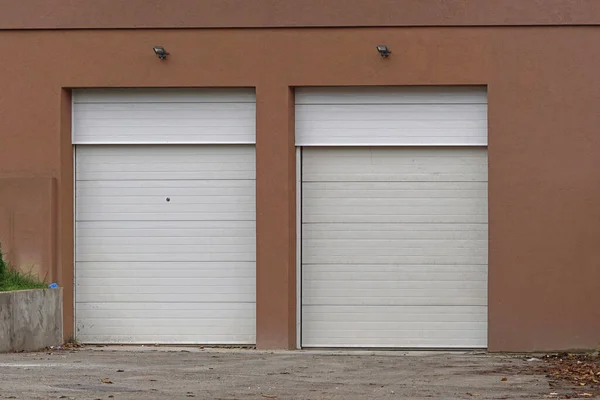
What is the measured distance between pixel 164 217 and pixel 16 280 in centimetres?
234

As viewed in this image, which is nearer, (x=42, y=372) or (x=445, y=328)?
(x=42, y=372)

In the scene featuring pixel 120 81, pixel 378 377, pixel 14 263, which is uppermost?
pixel 120 81

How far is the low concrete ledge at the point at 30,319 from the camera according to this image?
16062 millimetres

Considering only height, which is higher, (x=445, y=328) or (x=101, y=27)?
(x=101, y=27)

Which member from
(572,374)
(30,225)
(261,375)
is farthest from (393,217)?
(30,225)

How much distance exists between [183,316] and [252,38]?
4.22 meters

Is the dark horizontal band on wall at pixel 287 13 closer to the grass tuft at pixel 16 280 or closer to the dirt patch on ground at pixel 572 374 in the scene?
the grass tuft at pixel 16 280

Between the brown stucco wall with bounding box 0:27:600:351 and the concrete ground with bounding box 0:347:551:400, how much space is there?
44.1 inches

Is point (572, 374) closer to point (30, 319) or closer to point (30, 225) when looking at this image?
point (30, 319)

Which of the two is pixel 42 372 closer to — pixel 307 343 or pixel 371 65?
pixel 307 343

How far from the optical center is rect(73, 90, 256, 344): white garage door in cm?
1791

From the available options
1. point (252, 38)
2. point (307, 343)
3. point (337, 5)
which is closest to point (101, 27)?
point (252, 38)

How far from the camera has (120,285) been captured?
18.1 meters

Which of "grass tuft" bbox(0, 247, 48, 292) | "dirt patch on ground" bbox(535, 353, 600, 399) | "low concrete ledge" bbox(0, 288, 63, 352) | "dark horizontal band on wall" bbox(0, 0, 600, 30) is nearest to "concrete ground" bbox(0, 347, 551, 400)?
"dirt patch on ground" bbox(535, 353, 600, 399)
